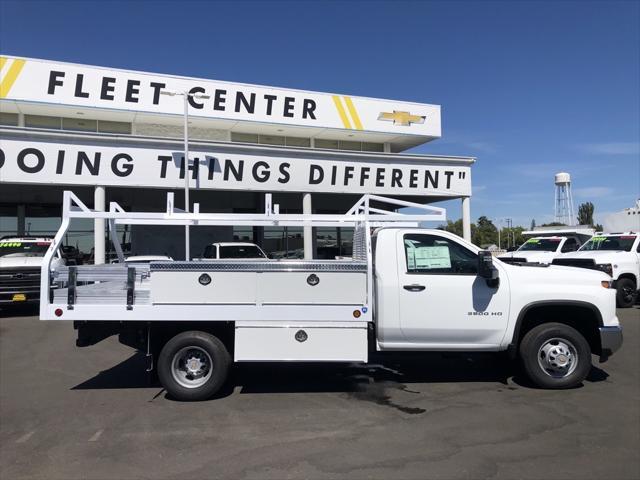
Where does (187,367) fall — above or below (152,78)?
below

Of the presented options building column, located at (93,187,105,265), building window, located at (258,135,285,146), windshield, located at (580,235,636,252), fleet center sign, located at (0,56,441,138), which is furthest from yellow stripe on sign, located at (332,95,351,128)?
windshield, located at (580,235,636,252)

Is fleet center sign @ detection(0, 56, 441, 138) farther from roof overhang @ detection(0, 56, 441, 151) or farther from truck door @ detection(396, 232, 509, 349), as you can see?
truck door @ detection(396, 232, 509, 349)

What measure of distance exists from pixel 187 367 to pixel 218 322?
0.63m

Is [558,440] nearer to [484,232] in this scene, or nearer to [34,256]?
[34,256]

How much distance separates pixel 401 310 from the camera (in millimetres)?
6086

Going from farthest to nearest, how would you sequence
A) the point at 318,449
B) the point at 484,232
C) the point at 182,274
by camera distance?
the point at 484,232 < the point at 182,274 < the point at 318,449

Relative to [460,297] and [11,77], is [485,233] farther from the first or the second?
[460,297]

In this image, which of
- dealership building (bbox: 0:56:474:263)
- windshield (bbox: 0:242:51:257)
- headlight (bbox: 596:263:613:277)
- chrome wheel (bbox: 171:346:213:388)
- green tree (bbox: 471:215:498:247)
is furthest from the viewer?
green tree (bbox: 471:215:498:247)

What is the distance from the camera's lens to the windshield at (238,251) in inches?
596

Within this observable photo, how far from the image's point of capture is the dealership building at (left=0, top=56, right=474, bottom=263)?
61.6 feet

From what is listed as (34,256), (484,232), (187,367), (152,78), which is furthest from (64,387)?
(484,232)

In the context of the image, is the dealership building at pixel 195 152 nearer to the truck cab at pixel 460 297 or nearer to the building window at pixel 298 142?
the building window at pixel 298 142

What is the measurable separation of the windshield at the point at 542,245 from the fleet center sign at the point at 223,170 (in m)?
6.98

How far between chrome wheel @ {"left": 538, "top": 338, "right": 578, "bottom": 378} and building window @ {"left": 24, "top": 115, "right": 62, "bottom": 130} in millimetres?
22294
